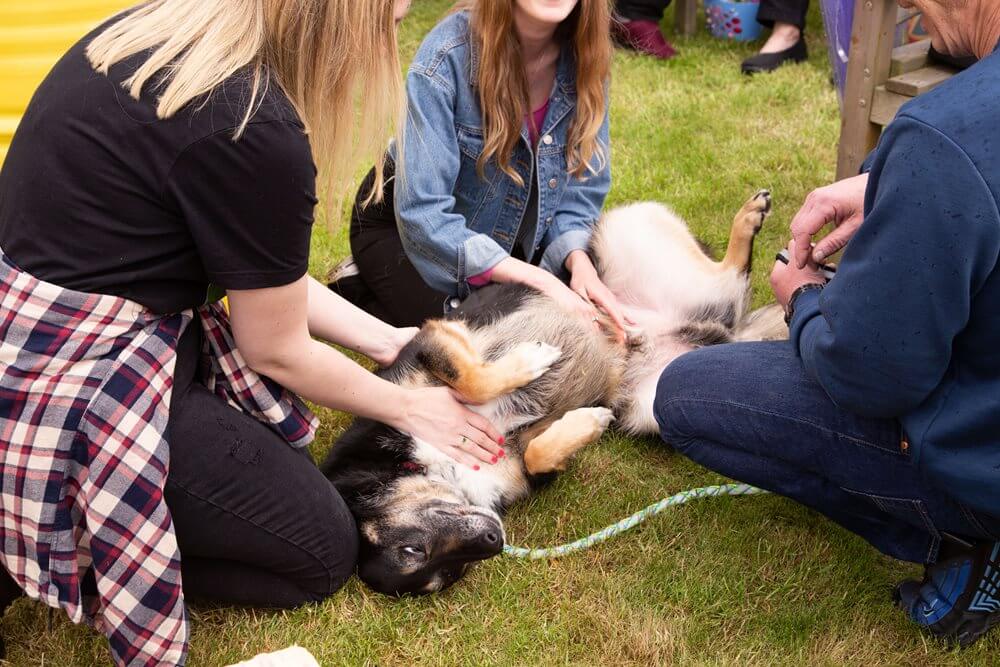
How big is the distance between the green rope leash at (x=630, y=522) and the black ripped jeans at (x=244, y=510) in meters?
0.56

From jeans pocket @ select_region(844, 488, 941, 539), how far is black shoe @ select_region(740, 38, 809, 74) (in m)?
4.61

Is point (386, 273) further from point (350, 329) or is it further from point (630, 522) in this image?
point (630, 522)

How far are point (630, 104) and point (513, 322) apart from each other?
321 centimetres

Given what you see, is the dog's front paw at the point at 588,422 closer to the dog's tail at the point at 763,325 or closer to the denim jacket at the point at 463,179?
the denim jacket at the point at 463,179

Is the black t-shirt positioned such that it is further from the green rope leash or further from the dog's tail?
the dog's tail

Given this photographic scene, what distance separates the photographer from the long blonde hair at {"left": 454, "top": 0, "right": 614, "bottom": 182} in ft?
11.1

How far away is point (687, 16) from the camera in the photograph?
7383 mm

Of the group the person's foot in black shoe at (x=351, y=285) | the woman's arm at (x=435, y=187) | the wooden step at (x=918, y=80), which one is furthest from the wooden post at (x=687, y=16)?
the woman's arm at (x=435, y=187)

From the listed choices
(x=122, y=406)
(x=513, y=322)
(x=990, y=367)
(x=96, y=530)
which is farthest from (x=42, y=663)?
(x=990, y=367)

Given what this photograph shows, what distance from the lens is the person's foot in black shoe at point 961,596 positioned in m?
2.50

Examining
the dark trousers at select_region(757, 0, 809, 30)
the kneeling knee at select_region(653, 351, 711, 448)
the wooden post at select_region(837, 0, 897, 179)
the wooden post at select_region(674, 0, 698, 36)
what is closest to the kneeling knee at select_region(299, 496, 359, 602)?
the kneeling knee at select_region(653, 351, 711, 448)

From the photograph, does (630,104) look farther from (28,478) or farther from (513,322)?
(28,478)

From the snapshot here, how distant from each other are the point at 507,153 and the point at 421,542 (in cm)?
156

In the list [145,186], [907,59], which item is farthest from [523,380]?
[907,59]
